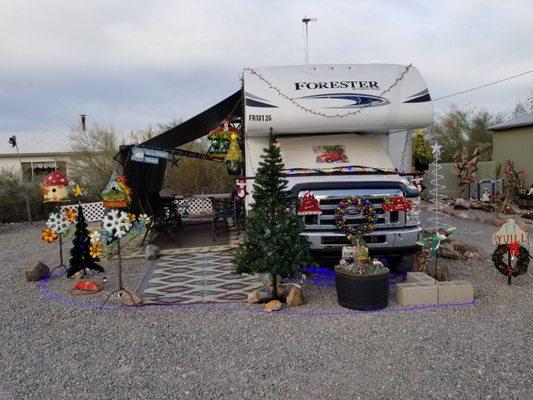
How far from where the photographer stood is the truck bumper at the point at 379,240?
20.0 ft

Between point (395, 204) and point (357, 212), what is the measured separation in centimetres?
49

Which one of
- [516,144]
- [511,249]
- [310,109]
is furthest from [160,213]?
[516,144]

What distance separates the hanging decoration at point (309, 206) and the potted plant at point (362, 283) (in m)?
0.73

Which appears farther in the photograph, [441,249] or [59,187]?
[441,249]

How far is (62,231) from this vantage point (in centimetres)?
710

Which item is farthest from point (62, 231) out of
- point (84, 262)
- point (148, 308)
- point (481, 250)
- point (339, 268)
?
point (481, 250)

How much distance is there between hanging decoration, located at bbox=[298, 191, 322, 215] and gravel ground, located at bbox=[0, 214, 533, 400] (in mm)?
1021

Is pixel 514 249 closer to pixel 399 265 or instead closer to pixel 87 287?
pixel 399 265

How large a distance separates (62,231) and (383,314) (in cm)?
469

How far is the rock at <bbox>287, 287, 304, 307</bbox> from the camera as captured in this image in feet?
18.0

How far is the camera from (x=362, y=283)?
5184mm

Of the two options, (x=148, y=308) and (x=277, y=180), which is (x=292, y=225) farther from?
(x=148, y=308)

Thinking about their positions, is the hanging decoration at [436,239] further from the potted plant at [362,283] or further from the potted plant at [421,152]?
the potted plant at [421,152]

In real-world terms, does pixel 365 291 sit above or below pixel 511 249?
below
